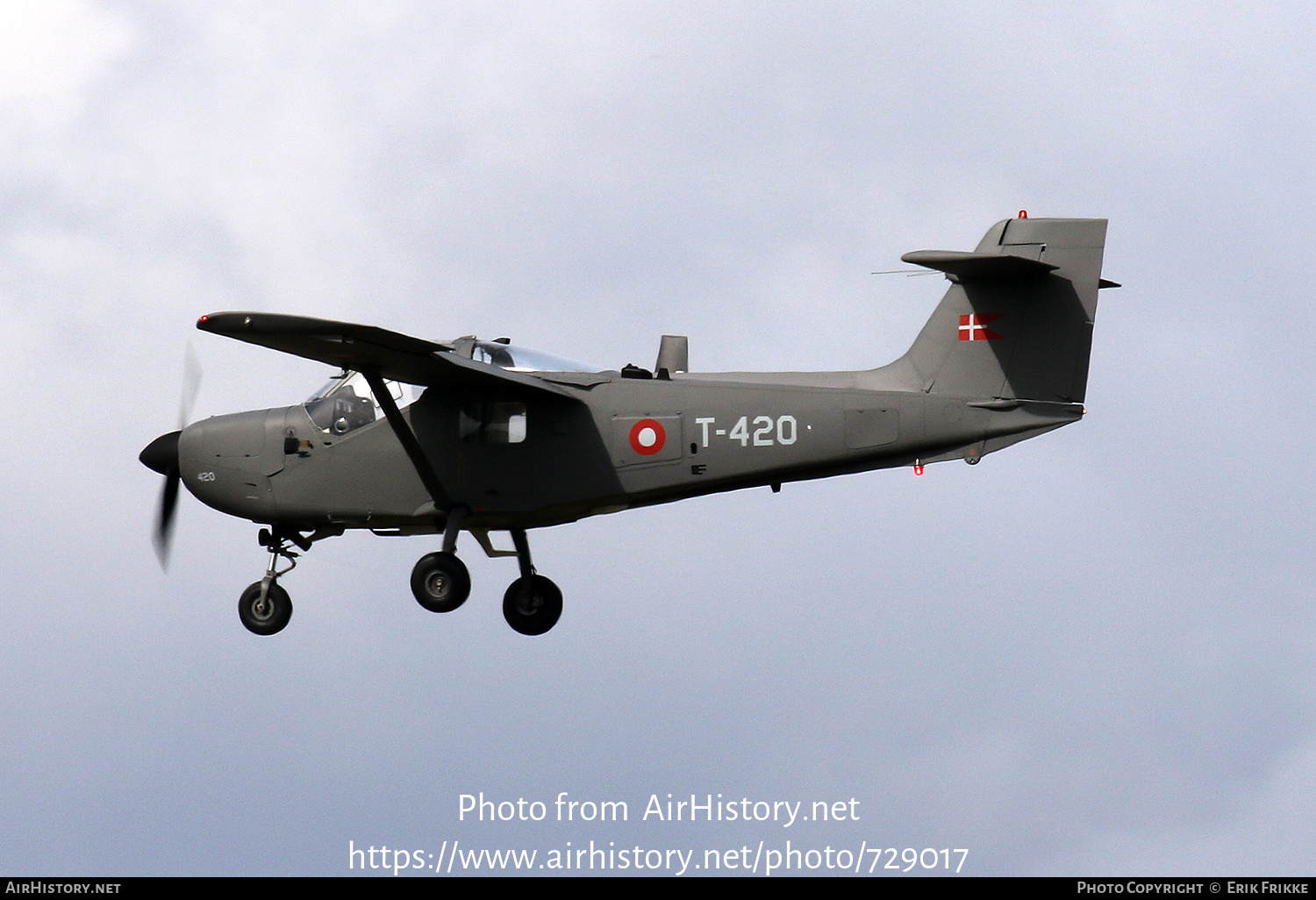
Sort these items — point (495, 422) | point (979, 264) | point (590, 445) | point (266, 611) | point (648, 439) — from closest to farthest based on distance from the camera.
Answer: point (979, 264) < point (648, 439) < point (590, 445) < point (495, 422) < point (266, 611)

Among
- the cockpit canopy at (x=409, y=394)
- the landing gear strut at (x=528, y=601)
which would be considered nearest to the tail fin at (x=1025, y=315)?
the cockpit canopy at (x=409, y=394)

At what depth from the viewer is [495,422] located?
1980cm

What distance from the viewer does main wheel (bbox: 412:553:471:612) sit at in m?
19.5

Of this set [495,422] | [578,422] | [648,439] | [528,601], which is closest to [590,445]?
[578,422]

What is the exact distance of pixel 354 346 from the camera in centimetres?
1894

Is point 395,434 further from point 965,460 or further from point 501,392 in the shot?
point 965,460

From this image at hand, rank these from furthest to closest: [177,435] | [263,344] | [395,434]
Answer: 1. [177,435]
2. [395,434]
3. [263,344]

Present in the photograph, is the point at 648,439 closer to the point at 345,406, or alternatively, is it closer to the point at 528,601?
the point at 528,601

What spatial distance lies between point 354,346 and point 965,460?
612 centimetres

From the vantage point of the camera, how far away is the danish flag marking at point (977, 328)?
18938 mm

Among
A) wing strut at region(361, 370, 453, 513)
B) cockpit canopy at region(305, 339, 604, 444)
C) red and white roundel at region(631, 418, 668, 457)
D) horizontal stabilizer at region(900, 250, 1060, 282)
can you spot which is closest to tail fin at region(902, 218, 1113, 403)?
horizontal stabilizer at region(900, 250, 1060, 282)

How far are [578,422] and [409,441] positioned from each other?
5.74 ft

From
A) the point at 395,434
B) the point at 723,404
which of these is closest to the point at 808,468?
the point at 723,404

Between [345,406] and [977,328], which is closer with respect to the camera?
[977,328]
